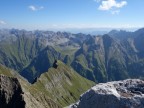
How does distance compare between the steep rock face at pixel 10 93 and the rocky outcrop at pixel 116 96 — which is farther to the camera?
the steep rock face at pixel 10 93

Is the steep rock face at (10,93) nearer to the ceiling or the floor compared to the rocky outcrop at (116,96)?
nearer to the floor

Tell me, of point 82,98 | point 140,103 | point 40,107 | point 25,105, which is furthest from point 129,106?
point 40,107

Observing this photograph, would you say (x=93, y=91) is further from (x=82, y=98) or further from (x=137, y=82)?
(x=137, y=82)

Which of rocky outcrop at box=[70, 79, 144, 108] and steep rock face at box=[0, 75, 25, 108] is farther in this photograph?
steep rock face at box=[0, 75, 25, 108]

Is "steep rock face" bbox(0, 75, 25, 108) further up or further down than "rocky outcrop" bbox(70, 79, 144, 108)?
further down
